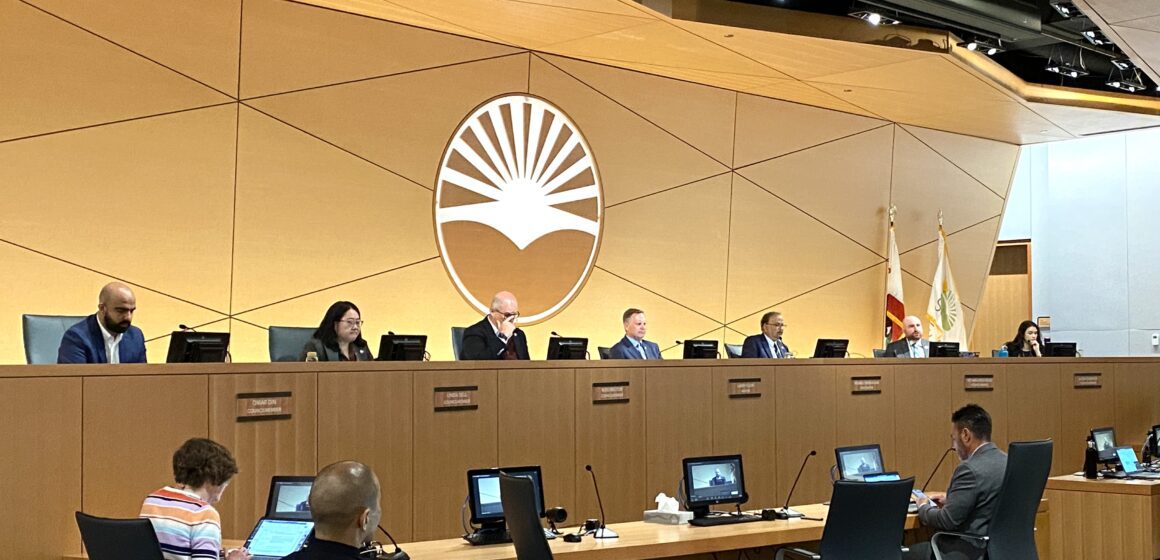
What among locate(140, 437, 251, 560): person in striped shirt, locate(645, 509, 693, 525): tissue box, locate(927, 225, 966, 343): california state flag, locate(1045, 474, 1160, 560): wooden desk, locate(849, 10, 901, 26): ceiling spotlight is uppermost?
locate(849, 10, 901, 26): ceiling spotlight

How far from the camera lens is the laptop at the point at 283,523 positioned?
156 inches

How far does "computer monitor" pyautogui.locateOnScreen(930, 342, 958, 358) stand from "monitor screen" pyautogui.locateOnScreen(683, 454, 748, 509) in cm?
358

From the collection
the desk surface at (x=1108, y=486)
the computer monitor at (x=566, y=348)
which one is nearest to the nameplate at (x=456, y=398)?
the computer monitor at (x=566, y=348)

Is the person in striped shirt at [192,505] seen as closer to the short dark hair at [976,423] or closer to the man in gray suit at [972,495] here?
the man in gray suit at [972,495]

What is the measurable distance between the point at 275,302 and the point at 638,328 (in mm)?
2291

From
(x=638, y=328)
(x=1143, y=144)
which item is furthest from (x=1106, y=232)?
(x=638, y=328)

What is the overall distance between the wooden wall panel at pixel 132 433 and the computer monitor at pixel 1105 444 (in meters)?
5.30

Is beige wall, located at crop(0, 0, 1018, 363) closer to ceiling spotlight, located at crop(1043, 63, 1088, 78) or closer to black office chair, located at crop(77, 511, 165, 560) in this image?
ceiling spotlight, located at crop(1043, 63, 1088, 78)

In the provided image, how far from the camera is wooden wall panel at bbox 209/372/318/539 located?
4430 mm

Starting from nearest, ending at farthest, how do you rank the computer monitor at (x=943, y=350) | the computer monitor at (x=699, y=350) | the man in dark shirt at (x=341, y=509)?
1. the man in dark shirt at (x=341, y=509)
2. the computer monitor at (x=699, y=350)
3. the computer monitor at (x=943, y=350)

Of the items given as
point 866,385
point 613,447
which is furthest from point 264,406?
point 866,385

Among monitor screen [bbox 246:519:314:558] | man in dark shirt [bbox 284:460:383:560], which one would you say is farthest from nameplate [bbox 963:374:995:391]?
man in dark shirt [bbox 284:460:383:560]

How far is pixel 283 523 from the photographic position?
405 cm

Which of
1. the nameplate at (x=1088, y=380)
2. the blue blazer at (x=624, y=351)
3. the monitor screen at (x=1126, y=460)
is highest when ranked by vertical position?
the blue blazer at (x=624, y=351)
